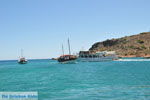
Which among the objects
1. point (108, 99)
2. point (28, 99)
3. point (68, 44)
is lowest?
point (108, 99)

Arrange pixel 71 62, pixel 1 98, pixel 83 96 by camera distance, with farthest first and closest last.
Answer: pixel 71 62 → pixel 83 96 → pixel 1 98

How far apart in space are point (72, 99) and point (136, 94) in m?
7.51

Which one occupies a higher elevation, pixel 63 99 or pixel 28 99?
pixel 28 99

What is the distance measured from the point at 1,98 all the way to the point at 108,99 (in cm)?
1237

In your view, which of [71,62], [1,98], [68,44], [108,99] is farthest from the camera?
[68,44]

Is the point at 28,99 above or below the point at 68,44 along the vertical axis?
below

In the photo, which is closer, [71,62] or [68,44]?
[71,62]

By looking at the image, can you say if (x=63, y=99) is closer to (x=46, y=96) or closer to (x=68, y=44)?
(x=46, y=96)

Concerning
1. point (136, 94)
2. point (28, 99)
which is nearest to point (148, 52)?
point (136, 94)

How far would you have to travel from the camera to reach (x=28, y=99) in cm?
1578

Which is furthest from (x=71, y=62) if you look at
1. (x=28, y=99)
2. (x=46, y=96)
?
(x=28, y=99)

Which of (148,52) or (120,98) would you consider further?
(148,52)

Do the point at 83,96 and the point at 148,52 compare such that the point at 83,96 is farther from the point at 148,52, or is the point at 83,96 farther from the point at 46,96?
the point at 148,52

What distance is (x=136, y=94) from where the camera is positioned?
26.0m
